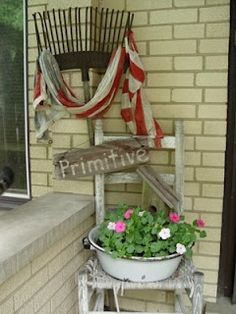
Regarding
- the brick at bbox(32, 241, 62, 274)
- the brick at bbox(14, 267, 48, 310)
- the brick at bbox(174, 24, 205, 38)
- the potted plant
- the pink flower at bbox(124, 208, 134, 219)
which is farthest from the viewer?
the brick at bbox(174, 24, 205, 38)

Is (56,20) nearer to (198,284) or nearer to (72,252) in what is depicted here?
(72,252)

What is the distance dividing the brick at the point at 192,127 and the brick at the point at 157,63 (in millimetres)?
336

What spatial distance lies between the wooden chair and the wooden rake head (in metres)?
0.37

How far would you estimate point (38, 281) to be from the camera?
1.50m

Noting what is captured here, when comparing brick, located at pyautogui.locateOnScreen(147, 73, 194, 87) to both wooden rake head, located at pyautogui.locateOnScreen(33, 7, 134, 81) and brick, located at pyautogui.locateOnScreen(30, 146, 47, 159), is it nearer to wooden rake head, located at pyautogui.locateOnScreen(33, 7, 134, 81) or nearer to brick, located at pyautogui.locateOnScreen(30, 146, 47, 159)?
wooden rake head, located at pyautogui.locateOnScreen(33, 7, 134, 81)

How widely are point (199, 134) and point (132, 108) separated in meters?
0.41

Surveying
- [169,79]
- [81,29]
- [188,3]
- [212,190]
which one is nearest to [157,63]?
[169,79]

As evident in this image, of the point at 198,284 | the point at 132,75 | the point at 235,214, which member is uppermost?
the point at 132,75

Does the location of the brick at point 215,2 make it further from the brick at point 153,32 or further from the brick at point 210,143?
the brick at point 210,143

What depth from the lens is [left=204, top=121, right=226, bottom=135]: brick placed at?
6.48ft

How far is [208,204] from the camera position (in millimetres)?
2049

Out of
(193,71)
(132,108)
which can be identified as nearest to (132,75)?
(132,108)

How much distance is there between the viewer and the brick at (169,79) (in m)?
1.99

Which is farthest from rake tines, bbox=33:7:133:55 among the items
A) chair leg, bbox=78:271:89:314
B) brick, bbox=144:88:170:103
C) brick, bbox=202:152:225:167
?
chair leg, bbox=78:271:89:314
